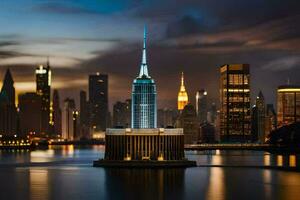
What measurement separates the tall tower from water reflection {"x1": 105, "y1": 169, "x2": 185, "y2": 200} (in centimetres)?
2031

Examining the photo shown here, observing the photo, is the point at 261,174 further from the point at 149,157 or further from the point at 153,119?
the point at 153,119

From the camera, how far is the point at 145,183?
3556 inches

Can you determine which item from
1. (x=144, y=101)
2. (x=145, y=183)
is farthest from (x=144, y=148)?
(x=145, y=183)

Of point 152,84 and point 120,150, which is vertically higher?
point 152,84

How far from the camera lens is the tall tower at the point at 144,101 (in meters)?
131

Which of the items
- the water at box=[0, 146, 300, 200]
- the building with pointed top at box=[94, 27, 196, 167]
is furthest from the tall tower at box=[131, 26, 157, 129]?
the water at box=[0, 146, 300, 200]

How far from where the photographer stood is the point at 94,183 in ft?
300

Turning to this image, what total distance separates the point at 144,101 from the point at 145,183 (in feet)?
144

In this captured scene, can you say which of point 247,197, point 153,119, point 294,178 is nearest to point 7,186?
point 247,197

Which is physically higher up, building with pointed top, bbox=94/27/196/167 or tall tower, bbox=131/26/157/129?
tall tower, bbox=131/26/157/129

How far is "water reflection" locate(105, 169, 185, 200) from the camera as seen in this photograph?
259 ft

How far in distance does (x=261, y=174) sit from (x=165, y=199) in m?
36.3

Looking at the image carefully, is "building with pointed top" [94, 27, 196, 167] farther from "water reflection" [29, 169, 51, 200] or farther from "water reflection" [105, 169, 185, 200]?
"water reflection" [29, 169, 51, 200]

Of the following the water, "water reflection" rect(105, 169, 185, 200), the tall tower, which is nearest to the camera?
"water reflection" rect(105, 169, 185, 200)
